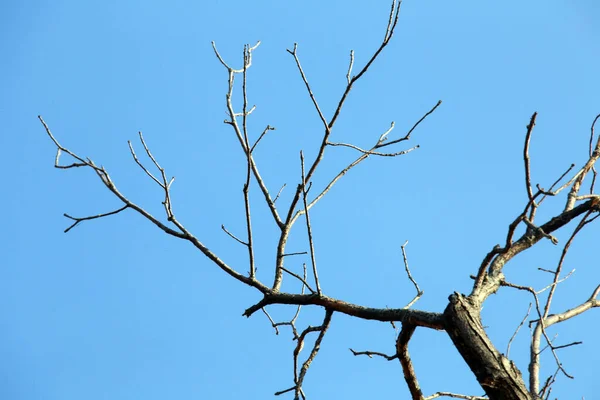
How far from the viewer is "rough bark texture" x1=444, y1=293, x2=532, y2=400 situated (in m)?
1.97

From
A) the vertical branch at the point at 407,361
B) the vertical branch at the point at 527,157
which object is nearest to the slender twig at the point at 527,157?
the vertical branch at the point at 527,157

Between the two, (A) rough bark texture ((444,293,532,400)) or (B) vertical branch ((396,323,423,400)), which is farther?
(B) vertical branch ((396,323,423,400))

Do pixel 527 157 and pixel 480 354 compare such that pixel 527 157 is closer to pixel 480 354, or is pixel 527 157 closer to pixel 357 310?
pixel 480 354

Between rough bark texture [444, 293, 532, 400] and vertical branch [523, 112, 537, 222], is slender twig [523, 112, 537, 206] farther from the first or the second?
rough bark texture [444, 293, 532, 400]

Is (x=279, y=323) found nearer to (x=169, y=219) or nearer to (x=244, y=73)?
(x=169, y=219)

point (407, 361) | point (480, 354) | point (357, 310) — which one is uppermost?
point (357, 310)

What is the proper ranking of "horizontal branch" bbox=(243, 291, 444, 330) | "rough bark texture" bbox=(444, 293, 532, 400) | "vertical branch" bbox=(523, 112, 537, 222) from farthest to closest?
1. "horizontal branch" bbox=(243, 291, 444, 330)
2. "rough bark texture" bbox=(444, 293, 532, 400)
3. "vertical branch" bbox=(523, 112, 537, 222)

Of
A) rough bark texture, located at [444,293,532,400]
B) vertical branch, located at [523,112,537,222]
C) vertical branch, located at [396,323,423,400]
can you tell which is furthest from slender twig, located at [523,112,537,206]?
vertical branch, located at [396,323,423,400]

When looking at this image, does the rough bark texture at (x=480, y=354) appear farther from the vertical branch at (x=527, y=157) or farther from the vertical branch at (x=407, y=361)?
the vertical branch at (x=527, y=157)

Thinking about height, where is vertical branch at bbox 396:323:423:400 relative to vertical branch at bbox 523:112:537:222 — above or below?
below

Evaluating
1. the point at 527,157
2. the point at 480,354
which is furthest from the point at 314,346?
the point at 527,157

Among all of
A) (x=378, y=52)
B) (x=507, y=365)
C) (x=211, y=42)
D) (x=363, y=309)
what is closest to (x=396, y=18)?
(x=378, y=52)

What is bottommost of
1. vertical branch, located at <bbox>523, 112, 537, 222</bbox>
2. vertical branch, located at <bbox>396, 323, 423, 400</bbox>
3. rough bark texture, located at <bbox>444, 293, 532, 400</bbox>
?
rough bark texture, located at <bbox>444, 293, 532, 400</bbox>

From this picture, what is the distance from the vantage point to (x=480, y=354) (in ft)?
6.68
